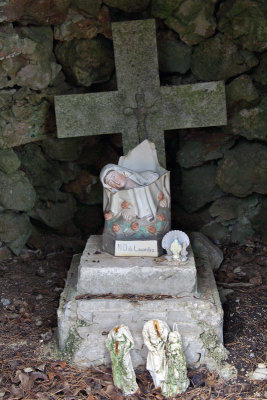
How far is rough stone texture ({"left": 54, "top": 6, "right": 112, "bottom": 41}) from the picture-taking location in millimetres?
4562

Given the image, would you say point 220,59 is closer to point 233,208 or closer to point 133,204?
point 233,208

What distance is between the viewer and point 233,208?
5051 mm

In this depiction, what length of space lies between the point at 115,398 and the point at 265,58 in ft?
9.42

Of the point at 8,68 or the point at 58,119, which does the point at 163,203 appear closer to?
the point at 58,119

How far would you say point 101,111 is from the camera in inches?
181

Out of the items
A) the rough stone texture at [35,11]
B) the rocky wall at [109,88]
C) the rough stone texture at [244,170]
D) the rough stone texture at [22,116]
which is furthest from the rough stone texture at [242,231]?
the rough stone texture at [35,11]

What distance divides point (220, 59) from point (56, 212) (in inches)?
77.8

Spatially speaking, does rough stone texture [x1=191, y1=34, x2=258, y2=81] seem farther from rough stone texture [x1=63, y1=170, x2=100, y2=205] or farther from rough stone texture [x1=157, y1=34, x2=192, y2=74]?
rough stone texture [x1=63, y1=170, x2=100, y2=205]

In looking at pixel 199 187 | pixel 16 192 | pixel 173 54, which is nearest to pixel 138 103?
pixel 173 54

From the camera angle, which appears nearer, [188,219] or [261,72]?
[261,72]

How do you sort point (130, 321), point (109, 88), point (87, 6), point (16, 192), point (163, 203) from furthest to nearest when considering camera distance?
1. point (109, 88)
2. point (16, 192)
3. point (87, 6)
4. point (163, 203)
5. point (130, 321)

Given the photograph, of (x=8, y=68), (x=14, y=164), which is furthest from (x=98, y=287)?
(x=8, y=68)

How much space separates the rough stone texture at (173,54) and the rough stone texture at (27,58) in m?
0.88

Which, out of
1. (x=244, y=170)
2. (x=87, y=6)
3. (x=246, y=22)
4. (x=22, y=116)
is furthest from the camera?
(x=244, y=170)
